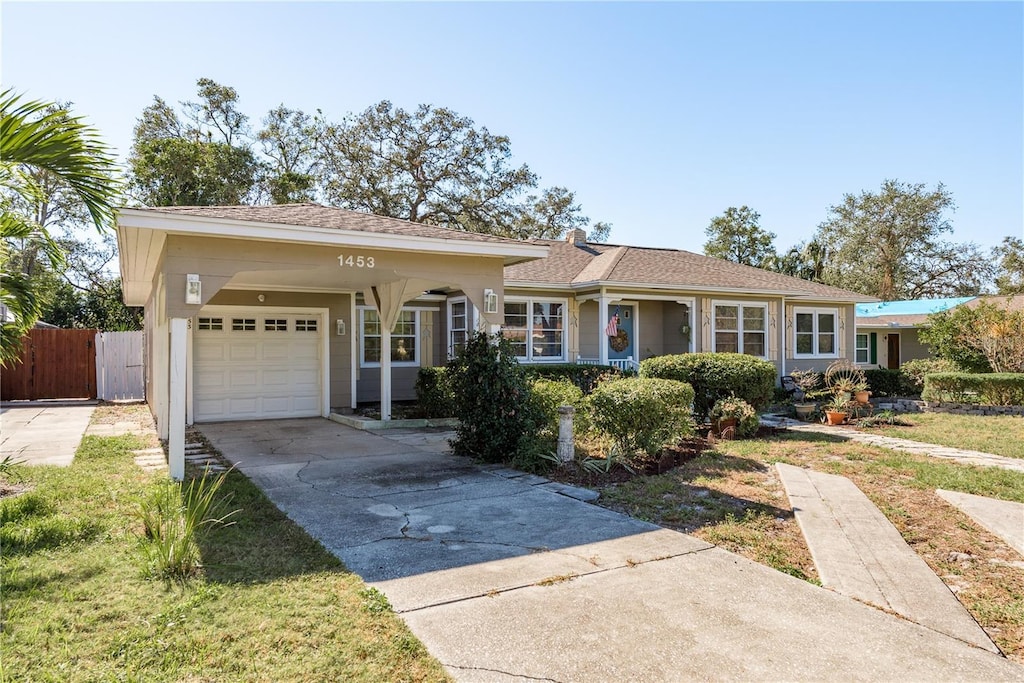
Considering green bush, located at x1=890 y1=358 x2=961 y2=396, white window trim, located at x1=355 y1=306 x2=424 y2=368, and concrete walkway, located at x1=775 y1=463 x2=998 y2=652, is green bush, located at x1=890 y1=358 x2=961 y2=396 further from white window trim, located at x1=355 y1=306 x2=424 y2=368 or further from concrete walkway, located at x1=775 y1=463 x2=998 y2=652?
white window trim, located at x1=355 y1=306 x2=424 y2=368

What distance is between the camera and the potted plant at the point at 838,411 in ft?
39.3

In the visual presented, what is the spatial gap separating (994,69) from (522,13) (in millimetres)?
8619

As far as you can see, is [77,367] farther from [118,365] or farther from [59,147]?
[59,147]

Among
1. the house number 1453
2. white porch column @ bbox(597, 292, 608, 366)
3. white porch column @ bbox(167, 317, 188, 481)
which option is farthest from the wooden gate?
white porch column @ bbox(597, 292, 608, 366)

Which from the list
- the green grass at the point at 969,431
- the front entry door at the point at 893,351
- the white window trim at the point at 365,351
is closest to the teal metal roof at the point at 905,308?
the front entry door at the point at 893,351

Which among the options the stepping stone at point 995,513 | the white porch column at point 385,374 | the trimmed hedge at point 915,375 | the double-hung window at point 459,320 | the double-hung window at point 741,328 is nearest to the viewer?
the stepping stone at point 995,513

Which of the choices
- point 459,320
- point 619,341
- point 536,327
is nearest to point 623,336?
point 619,341

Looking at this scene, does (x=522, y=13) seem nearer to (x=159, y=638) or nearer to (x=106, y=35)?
(x=106, y=35)

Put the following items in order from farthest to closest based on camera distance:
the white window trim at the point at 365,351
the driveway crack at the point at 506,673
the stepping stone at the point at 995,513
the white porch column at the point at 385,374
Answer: the white window trim at the point at 365,351 < the white porch column at the point at 385,374 < the stepping stone at the point at 995,513 < the driveway crack at the point at 506,673

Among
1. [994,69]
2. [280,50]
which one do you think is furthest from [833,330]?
[280,50]

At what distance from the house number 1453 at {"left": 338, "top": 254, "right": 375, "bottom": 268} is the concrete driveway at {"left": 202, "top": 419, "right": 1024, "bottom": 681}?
2.87m

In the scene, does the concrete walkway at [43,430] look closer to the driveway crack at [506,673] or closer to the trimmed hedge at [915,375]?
the driveway crack at [506,673]

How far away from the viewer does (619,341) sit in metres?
16.3

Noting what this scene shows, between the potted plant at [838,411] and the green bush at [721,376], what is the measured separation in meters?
1.70
